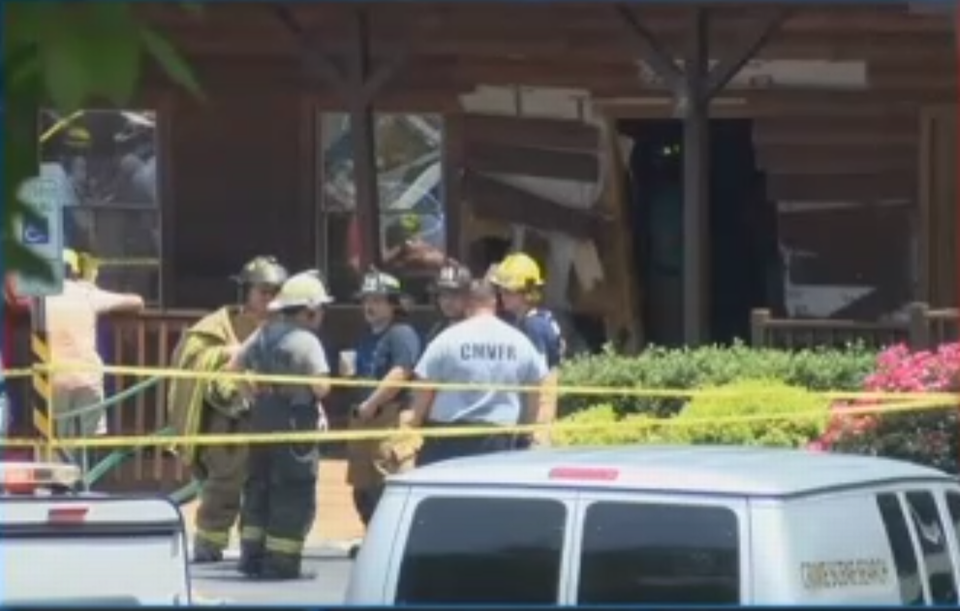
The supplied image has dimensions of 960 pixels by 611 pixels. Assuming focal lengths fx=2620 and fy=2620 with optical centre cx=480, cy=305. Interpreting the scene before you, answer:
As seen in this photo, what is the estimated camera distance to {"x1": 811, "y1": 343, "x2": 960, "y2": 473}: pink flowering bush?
12.1 m

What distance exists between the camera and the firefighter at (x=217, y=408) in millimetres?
13906

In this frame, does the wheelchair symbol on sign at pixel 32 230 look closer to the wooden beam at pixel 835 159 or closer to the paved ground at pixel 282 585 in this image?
the paved ground at pixel 282 585

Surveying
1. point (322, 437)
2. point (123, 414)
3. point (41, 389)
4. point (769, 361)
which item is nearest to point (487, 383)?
point (322, 437)

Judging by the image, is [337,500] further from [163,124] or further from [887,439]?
[887,439]

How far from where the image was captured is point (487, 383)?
12.0 m

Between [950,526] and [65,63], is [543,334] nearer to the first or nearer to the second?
[950,526]

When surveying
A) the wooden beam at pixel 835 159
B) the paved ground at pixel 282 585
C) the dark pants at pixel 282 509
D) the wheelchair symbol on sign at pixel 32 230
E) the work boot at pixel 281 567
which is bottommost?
the paved ground at pixel 282 585

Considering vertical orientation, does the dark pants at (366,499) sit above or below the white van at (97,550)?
below

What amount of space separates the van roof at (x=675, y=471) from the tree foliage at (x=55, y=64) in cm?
444

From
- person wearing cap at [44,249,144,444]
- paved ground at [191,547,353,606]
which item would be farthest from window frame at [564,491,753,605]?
person wearing cap at [44,249,144,444]

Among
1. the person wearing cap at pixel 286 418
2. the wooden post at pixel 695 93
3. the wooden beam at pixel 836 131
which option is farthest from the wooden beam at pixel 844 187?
the person wearing cap at pixel 286 418

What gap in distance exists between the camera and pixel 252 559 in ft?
44.9

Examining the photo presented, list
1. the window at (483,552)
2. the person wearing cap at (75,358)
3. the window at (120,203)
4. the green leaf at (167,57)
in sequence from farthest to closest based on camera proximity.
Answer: the window at (120,203)
the person wearing cap at (75,358)
the window at (483,552)
the green leaf at (167,57)

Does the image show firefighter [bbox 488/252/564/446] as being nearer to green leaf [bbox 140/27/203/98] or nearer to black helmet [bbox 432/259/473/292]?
black helmet [bbox 432/259/473/292]
